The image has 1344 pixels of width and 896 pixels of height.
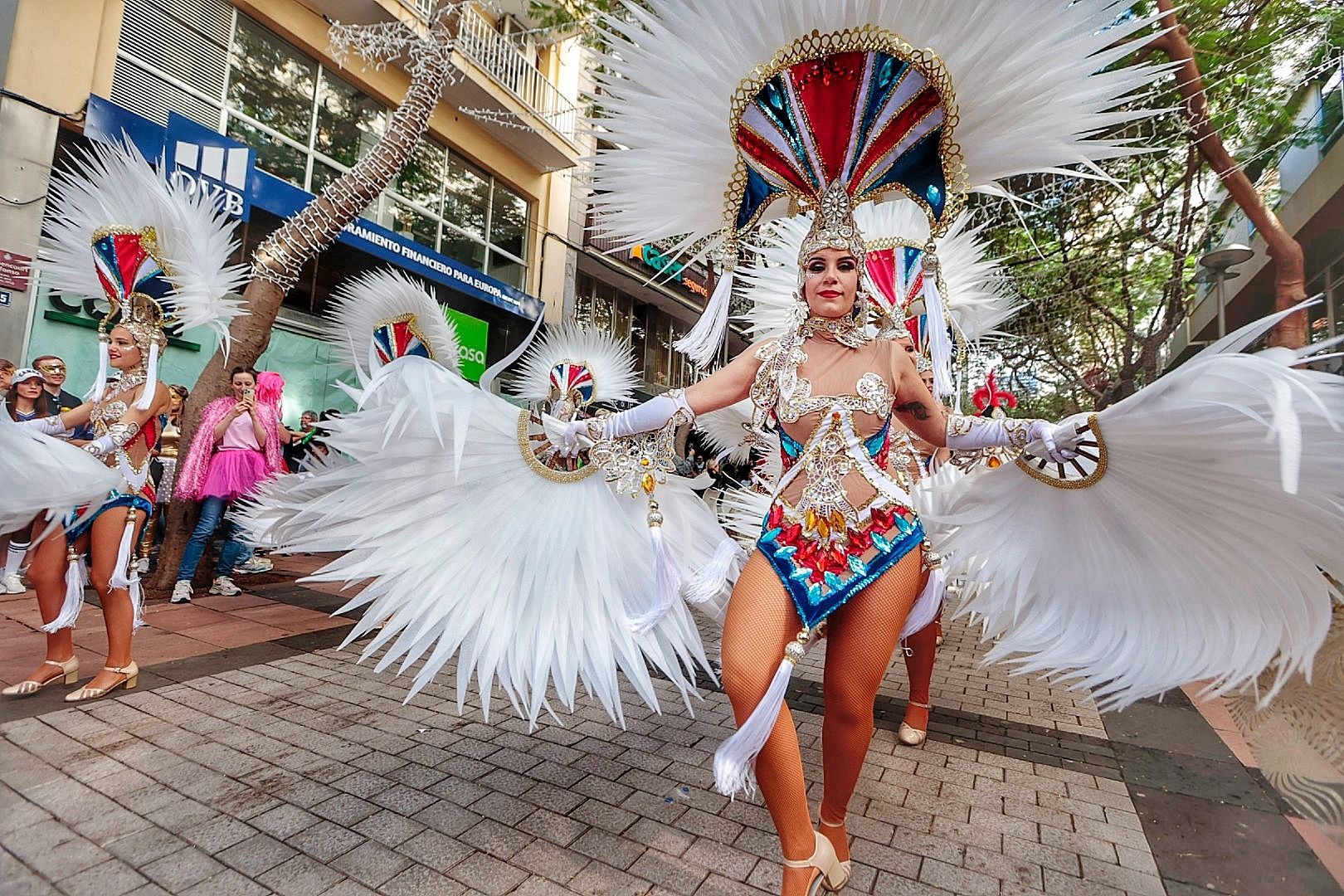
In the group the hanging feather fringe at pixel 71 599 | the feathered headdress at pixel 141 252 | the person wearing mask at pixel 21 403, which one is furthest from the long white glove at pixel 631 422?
the person wearing mask at pixel 21 403

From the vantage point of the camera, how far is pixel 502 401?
2.56 meters

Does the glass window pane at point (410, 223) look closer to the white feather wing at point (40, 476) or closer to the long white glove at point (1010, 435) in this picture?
the white feather wing at point (40, 476)

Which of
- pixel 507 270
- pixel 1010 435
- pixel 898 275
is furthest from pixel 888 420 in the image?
pixel 507 270

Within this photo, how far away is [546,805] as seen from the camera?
2523 millimetres

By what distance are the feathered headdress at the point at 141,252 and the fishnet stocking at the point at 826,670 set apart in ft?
11.1

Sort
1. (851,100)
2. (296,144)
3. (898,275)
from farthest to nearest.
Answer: (296,144) → (898,275) → (851,100)

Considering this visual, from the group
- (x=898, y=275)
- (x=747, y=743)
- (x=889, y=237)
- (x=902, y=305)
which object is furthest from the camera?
(x=889, y=237)

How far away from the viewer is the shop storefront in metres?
7.01

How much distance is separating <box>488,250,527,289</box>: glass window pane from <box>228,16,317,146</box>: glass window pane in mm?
3994

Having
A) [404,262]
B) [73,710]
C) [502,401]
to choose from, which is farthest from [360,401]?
[404,262]

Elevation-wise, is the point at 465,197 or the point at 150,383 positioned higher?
the point at 465,197

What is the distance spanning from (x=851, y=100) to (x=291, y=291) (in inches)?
413

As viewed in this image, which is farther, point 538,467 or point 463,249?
point 463,249

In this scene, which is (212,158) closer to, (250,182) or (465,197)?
(250,182)
